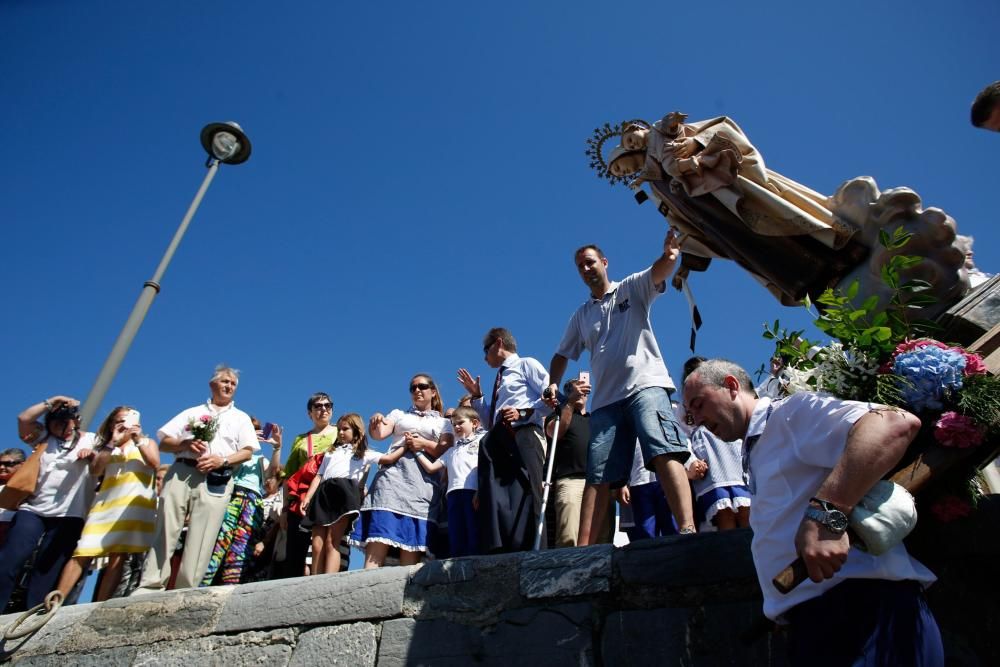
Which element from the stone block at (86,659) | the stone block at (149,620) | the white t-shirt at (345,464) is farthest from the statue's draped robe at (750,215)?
the stone block at (86,659)

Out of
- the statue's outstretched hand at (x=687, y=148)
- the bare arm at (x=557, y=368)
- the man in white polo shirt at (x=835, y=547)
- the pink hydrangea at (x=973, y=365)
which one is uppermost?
the statue's outstretched hand at (x=687, y=148)

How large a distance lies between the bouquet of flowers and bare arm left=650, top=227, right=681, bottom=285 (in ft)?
11.1

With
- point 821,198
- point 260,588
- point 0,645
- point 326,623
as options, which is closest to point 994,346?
point 821,198

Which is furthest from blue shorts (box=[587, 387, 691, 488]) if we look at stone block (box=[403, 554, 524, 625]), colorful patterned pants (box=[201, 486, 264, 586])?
colorful patterned pants (box=[201, 486, 264, 586])

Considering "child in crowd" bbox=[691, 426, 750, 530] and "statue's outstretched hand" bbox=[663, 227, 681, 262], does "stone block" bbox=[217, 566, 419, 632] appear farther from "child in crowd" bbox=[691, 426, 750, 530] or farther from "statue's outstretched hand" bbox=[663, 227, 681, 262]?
"statue's outstretched hand" bbox=[663, 227, 681, 262]

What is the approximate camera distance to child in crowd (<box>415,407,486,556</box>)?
4862mm

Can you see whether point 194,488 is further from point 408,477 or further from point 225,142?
point 225,142

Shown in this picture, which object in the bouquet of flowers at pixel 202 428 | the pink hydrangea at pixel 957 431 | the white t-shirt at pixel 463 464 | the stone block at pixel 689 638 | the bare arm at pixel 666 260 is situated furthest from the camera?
the bouquet of flowers at pixel 202 428

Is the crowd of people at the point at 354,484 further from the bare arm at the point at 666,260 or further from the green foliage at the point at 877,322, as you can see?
the green foliage at the point at 877,322

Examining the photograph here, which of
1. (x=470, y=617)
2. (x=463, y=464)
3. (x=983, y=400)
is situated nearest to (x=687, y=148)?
(x=983, y=400)

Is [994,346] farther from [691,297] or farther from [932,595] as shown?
[691,297]

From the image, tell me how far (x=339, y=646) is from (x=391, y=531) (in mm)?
1467

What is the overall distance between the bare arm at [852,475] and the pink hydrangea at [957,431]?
34 centimetres

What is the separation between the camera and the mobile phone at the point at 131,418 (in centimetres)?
558
